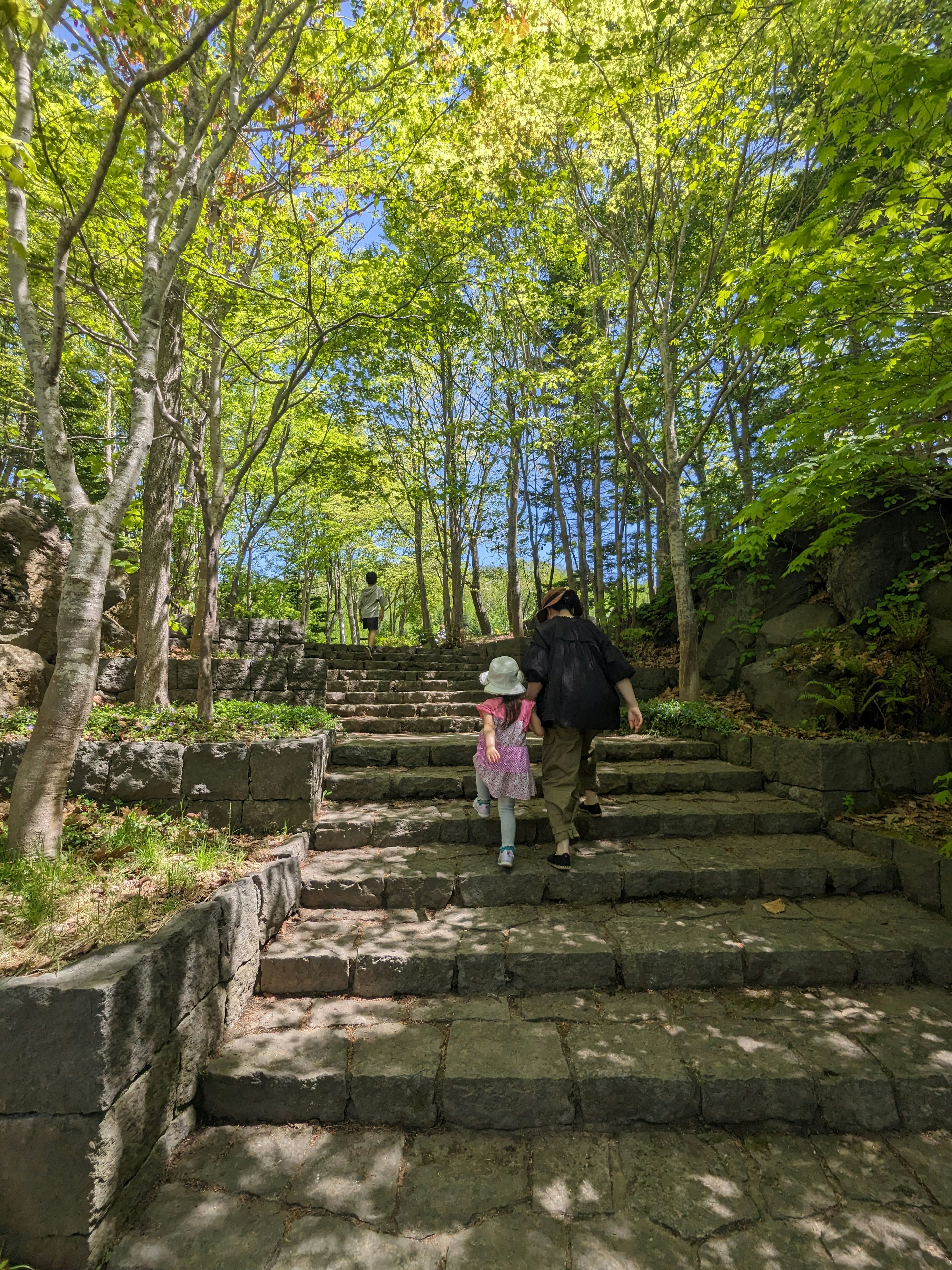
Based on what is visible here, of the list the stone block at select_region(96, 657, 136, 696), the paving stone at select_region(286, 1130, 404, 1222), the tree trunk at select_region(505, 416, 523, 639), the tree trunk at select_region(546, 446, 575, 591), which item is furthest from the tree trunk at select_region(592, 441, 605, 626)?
the paving stone at select_region(286, 1130, 404, 1222)

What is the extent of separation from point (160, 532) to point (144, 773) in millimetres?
2934

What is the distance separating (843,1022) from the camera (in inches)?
108

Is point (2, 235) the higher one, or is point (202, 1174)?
point (2, 235)

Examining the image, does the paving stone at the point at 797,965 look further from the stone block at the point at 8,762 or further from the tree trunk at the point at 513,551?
the tree trunk at the point at 513,551

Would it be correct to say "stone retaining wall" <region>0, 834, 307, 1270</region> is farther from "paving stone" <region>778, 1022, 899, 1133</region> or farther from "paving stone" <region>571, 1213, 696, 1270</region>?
"paving stone" <region>778, 1022, 899, 1133</region>

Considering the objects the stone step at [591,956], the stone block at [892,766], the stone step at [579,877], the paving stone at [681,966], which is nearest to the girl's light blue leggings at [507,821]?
the stone step at [579,877]

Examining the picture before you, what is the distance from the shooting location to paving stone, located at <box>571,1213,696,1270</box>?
1.80m

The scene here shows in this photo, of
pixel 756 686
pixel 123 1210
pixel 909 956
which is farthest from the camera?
pixel 756 686

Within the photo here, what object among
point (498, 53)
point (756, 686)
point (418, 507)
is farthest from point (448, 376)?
point (756, 686)

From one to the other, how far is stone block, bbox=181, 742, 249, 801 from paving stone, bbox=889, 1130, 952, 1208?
3.96m

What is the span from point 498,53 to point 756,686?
7.34m

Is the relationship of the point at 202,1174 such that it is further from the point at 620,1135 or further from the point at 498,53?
the point at 498,53

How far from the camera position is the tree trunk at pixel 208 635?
4.52m

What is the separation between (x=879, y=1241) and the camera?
6.19 ft
